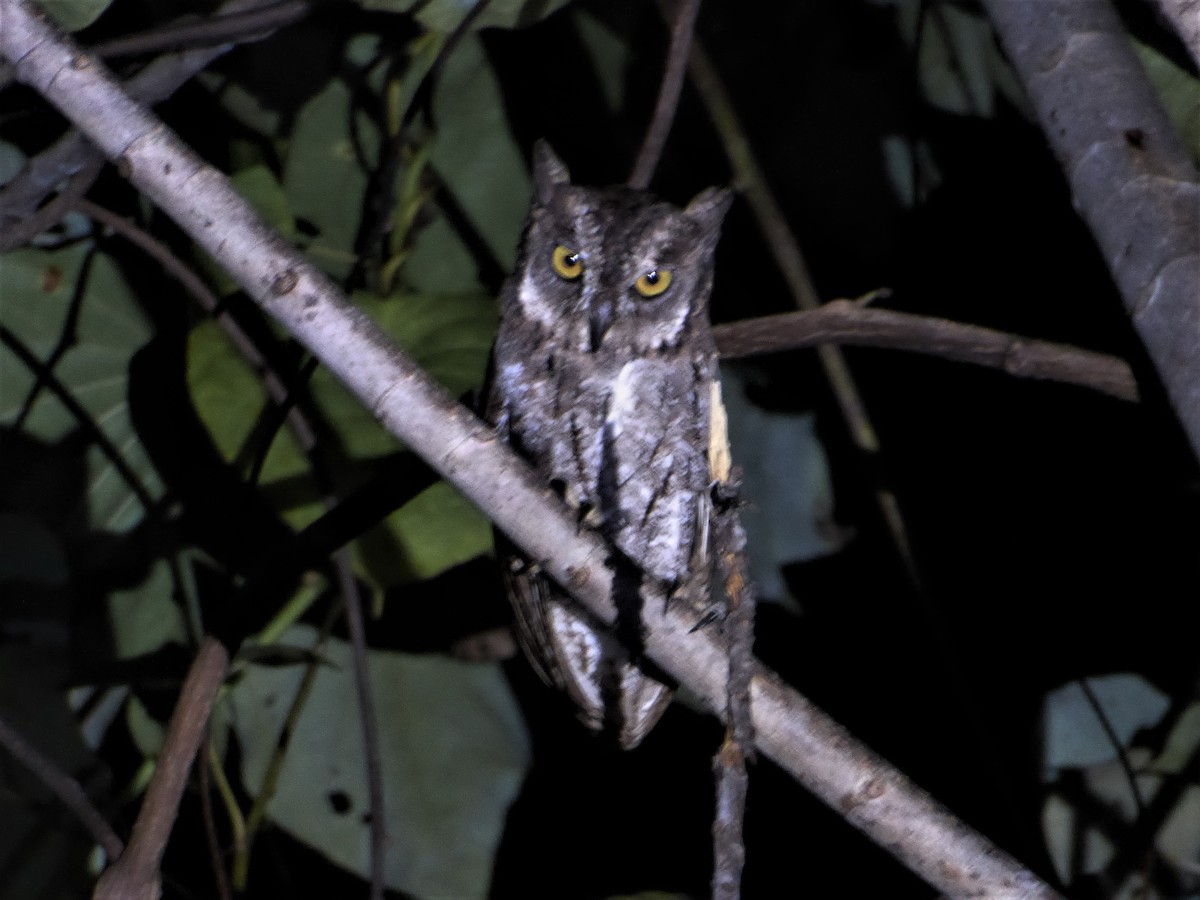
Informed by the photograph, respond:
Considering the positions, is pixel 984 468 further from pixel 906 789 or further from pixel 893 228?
pixel 906 789

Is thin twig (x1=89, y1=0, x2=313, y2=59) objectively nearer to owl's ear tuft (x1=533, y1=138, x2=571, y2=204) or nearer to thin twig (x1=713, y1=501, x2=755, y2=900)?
owl's ear tuft (x1=533, y1=138, x2=571, y2=204)

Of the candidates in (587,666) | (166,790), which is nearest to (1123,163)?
(587,666)

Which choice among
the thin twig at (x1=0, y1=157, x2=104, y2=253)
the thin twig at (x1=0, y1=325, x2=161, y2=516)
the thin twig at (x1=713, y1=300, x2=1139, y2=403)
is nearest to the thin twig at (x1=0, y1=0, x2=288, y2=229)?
the thin twig at (x1=0, y1=157, x2=104, y2=253)

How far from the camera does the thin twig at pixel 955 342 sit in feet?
4.12

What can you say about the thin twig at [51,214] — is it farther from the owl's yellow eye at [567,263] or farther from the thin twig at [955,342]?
the thin twig at [955,342]

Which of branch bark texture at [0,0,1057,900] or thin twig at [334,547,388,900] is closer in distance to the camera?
branch bark texture at [0,0,1057,900]

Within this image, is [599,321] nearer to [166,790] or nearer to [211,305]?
[211,305]

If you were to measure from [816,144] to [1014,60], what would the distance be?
62cm

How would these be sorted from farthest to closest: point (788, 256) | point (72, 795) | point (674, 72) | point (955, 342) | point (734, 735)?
point (788, 256), point (674, 72), point (955, 342), point (72, 795), point (734, 735)

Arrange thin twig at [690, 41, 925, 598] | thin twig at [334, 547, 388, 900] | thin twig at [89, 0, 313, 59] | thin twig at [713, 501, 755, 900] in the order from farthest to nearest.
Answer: thin twig at [690, 41, 925, 598] → thin twig at [334, 547, 388, 900] → thin twig at [89, 0, 313, 59] → thin twig at [713, 501, 755, 900]

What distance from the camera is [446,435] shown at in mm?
967

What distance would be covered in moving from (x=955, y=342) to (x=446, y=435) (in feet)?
1.98

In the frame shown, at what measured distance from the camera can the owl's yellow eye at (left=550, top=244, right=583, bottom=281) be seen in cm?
149

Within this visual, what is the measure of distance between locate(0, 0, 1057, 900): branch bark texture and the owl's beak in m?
0.54
